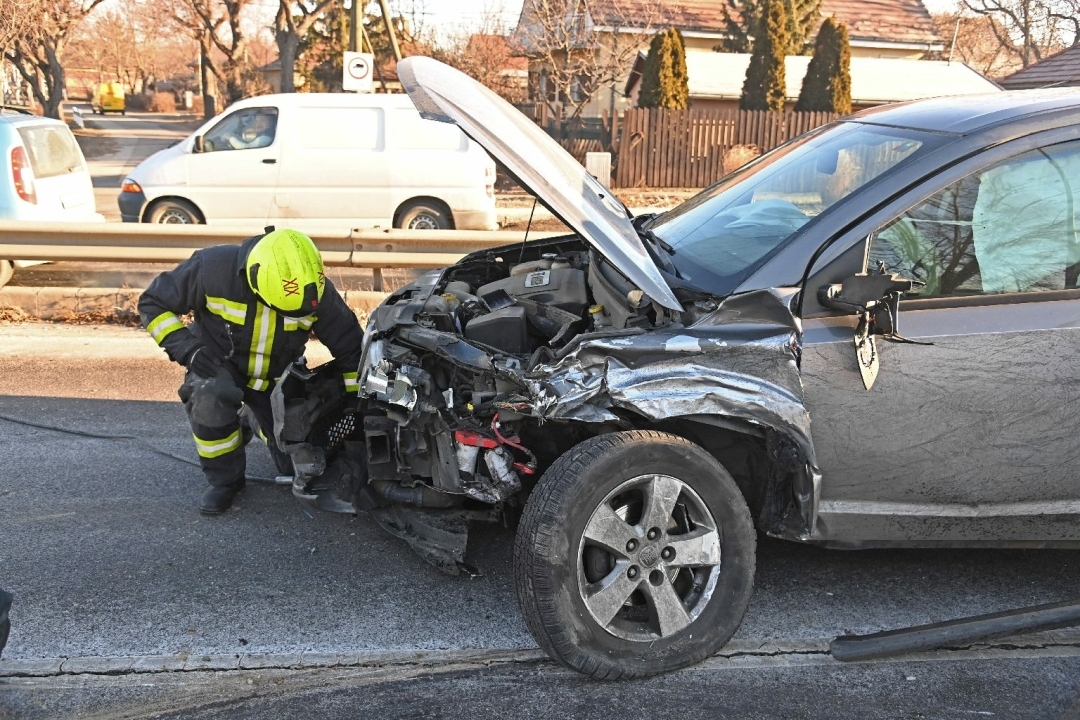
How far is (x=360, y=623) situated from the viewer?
3207mm

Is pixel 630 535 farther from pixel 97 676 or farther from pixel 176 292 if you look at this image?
pixel 176 292

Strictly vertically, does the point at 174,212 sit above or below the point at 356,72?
below

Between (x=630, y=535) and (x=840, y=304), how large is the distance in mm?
976

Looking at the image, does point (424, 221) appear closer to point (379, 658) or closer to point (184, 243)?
point (184, 243)

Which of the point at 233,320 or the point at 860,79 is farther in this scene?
the point at 860,79

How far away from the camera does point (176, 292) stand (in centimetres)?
403

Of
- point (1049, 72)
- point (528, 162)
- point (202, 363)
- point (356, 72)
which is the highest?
point (1049, 72)

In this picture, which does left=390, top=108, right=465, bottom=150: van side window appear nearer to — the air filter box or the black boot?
the black boot

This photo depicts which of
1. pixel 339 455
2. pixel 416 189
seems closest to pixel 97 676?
pixel 339 455

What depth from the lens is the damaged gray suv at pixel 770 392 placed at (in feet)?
9.49

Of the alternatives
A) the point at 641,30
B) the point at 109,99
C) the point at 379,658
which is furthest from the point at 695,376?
the point at 109,99

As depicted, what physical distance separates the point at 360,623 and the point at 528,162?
1.67m

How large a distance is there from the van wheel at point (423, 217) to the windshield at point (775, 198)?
25.9 feet

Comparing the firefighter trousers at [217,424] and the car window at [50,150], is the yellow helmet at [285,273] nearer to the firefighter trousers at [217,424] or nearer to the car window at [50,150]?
the firefighter trousers at [217,424]
